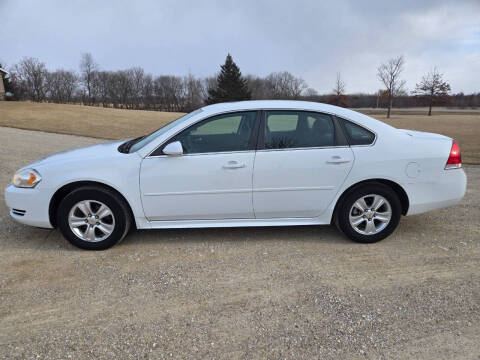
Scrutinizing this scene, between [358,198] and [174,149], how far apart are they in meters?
2.08

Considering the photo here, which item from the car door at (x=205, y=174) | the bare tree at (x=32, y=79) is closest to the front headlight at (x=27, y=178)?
the car door at (x=205, y=174)

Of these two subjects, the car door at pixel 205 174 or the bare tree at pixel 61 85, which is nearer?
the car door at pixel 205 174

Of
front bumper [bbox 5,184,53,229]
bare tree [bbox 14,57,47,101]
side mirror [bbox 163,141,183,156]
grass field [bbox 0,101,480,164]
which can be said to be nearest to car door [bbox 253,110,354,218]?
side mirror [bbox 163,141,183,156]

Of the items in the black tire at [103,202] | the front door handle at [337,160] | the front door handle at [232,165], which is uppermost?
the front door handle at [337,160]

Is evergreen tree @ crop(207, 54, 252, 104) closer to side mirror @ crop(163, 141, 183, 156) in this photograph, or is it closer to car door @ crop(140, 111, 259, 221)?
car door @ crop(140, 111, 259, 221)

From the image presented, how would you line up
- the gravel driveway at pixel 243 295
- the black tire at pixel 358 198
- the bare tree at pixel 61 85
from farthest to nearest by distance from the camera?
the bare tree at pixel 61 85, the black tire at pixel 358 198, the gravel driveway at pixel 243 295

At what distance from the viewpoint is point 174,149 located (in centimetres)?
344

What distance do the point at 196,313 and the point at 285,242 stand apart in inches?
60.4

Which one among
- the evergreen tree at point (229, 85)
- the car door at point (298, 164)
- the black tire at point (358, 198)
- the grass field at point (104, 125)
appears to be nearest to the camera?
the car door at point (298, 164)

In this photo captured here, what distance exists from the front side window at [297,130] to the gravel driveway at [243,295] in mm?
1148

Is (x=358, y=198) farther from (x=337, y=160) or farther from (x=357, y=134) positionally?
(x=357, y=134)

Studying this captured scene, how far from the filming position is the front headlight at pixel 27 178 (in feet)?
11.6

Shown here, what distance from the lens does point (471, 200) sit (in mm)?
5422

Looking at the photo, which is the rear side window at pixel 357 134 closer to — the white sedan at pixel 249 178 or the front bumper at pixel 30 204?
the white sedan at pixel 249 178
